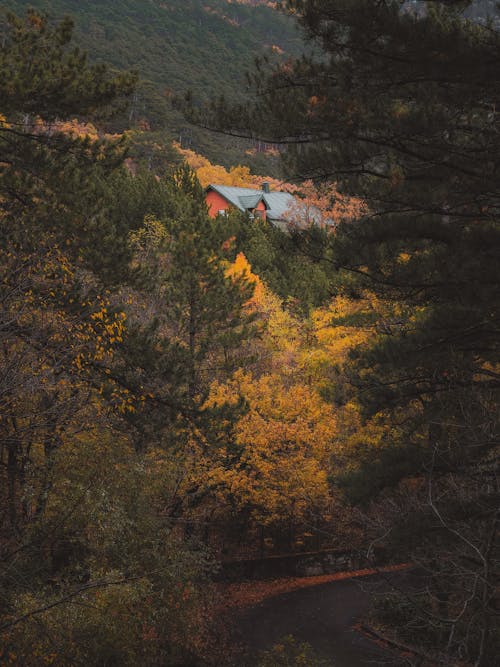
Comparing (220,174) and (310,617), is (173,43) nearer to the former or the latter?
(220,174)

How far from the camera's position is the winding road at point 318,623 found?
1636 cm

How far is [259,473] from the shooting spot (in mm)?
22109

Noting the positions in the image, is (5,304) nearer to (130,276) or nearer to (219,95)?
(130,276)

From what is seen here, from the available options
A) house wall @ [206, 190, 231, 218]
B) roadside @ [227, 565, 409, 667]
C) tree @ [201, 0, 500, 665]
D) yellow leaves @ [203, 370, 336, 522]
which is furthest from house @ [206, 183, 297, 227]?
tree @ [201, 0, 500, 665]

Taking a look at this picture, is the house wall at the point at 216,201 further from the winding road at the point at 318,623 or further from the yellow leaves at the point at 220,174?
the winding road at the point at 318,623

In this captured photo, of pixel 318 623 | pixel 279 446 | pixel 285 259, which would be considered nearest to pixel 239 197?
pixel 279 446

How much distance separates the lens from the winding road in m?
16.4

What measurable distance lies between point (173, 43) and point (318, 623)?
94.6 metres

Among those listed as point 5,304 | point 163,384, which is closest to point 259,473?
point 163,384

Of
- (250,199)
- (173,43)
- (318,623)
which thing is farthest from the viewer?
(173,43)

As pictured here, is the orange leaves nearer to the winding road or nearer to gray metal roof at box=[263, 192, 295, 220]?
the winding road

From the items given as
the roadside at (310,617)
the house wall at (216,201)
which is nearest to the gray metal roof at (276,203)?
the house wall at (216,201)

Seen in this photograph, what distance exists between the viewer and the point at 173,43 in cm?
9656

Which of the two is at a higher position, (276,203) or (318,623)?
(276,203)
